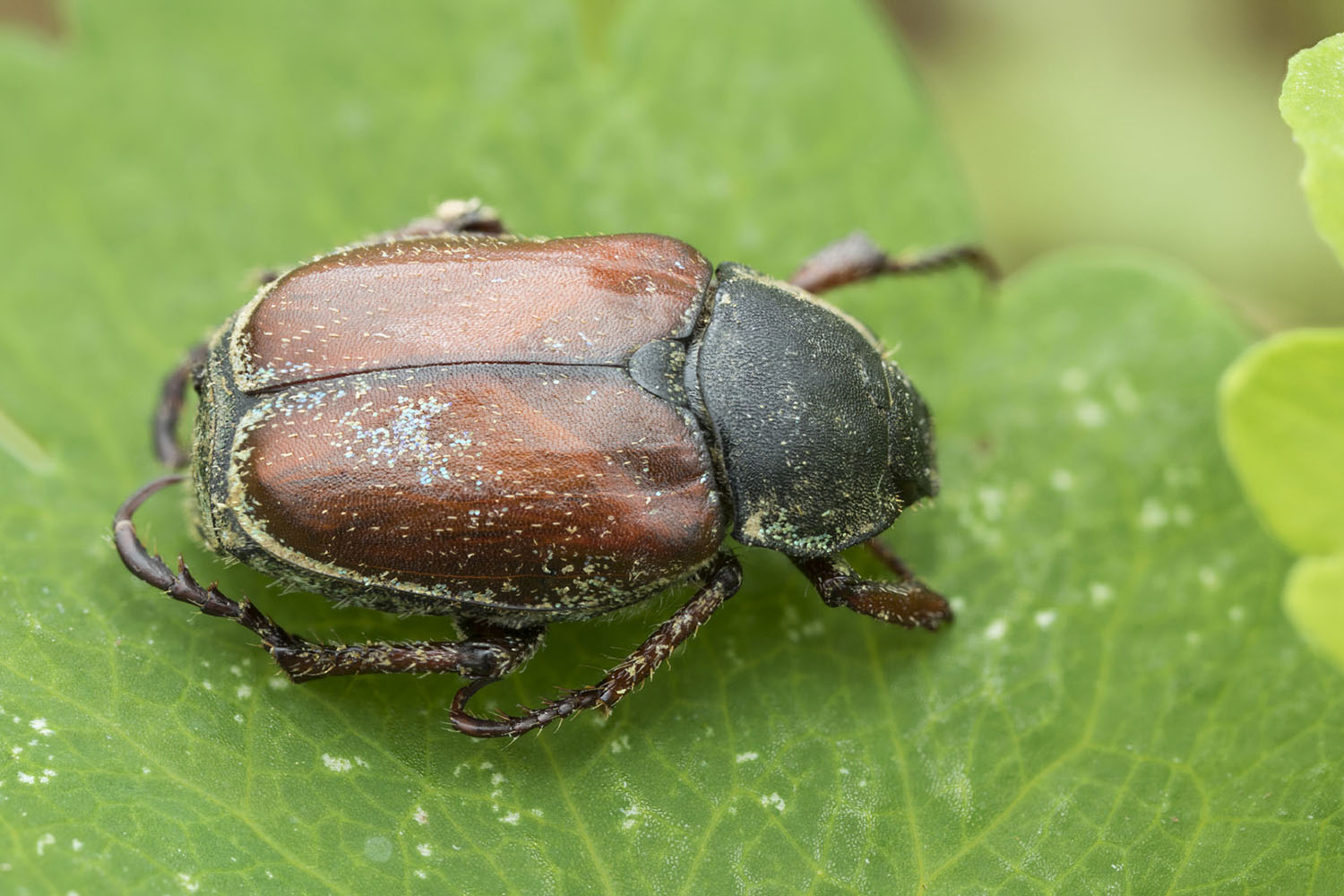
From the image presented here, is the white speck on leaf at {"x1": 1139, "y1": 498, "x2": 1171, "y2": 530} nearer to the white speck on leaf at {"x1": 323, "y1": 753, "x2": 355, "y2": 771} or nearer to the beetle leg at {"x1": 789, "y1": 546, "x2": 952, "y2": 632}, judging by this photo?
the beetle leg at {"x1": 789, "y1": 546, "x2": 952, "y2": 632}

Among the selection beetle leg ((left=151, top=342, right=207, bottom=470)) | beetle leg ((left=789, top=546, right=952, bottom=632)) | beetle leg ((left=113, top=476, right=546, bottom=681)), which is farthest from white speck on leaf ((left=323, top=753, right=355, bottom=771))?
beetle leg ((left=789, top=546, right=952, bottom=632))

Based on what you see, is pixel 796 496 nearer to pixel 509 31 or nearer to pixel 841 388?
pixel 841 388

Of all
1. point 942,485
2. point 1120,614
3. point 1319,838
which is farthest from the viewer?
point 942,485

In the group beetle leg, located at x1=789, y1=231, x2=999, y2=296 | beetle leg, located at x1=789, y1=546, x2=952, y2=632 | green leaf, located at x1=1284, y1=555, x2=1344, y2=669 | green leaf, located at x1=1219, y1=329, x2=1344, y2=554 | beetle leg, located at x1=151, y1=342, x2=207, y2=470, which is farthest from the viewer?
beetle leg, located at x1=789, y1=231, x2=999, y2=296

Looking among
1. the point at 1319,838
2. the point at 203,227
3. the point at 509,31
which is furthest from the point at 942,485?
the point at 203,227

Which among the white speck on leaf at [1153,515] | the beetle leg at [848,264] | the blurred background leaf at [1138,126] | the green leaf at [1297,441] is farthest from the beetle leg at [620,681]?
the blurred background leaf at [1138,126]

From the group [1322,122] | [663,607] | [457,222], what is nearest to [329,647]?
Result: [663,607]
